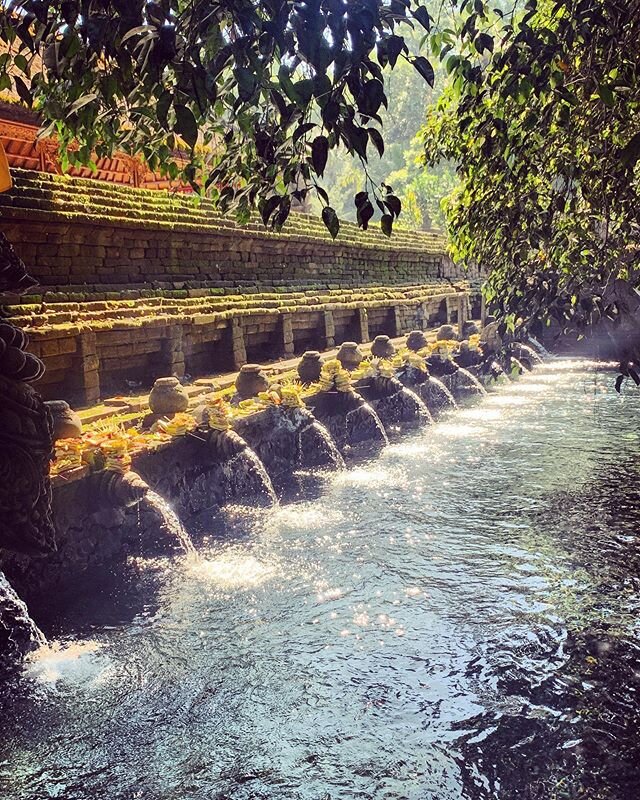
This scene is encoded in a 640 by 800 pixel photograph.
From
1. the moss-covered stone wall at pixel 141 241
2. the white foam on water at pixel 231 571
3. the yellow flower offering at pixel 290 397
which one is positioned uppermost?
the moss-covered stone wall at pixel 141 241

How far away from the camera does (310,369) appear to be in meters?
11.2

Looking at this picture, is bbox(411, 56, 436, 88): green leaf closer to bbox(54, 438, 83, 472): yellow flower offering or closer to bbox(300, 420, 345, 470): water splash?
bbox(54, 438, 83, 472): yellow flower offering

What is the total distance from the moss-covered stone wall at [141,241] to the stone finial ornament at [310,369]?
2.18m

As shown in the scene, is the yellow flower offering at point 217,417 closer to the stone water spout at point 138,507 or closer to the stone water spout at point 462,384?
the stone water spout at point 138,507

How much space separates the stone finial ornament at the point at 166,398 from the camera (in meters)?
8.15

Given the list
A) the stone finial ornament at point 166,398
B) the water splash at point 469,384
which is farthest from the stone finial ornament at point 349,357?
the stone finial ornament at point 166,398

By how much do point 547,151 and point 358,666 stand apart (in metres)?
3.88

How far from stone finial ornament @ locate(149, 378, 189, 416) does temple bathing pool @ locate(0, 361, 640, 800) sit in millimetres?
1399

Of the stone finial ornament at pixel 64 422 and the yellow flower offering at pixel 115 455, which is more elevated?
the stone finial ornament at pixel 64 422

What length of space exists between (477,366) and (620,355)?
1263cm

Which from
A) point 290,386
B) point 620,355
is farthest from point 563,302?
point 290,386

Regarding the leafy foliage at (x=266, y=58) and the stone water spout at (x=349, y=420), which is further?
the stone water spout at (x=349, y=420)

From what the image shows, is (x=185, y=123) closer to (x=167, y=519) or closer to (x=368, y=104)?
(x=368, y=104)

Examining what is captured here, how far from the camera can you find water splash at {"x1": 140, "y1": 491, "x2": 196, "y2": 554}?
21.6 ft
